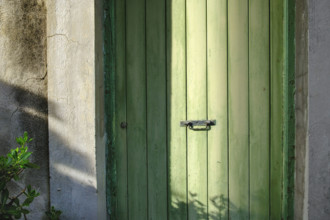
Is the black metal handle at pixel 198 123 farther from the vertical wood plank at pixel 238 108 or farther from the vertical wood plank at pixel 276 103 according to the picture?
the vertical wood plank at pixel 276 103

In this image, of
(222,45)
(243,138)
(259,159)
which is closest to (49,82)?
(222,45)

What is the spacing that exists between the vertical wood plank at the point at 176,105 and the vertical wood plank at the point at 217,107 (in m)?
0.19

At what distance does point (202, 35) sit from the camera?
6.40ft

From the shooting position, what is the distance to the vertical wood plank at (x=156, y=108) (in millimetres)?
1990

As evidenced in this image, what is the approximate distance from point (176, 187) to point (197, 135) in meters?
0.43

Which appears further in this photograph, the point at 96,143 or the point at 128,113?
the point at 128,113

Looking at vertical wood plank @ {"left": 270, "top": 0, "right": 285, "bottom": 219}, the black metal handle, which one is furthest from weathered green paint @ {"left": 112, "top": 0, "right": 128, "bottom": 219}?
vertical wood plank @ {"left": 270, "top": 0, "right": 285, "bottom": 219}

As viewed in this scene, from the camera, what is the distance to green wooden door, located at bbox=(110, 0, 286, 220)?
1922 mm

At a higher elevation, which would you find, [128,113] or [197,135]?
[128,113]

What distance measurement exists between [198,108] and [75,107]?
0.89 m

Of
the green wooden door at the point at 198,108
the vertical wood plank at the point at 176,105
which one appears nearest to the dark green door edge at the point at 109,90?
the green wooden door at the point at 198,108

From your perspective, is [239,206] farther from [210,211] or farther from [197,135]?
[197,135]

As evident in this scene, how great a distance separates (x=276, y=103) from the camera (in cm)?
191

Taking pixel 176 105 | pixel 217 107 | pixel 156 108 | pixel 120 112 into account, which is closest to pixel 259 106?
pixel 217 107
